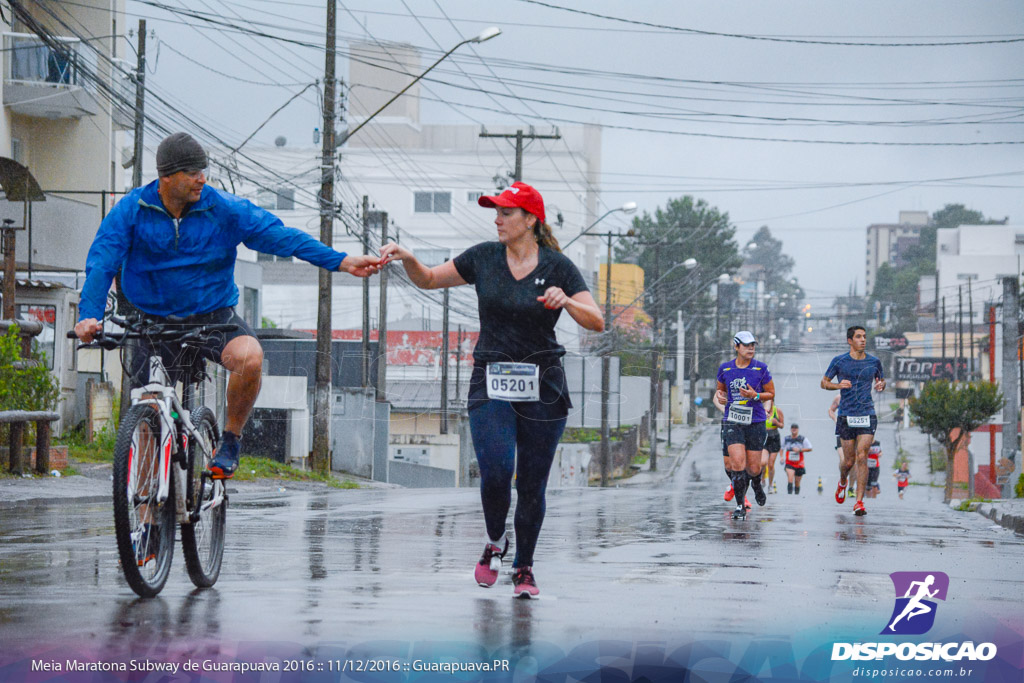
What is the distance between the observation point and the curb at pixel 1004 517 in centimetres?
1276

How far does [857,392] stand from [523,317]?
8.87m

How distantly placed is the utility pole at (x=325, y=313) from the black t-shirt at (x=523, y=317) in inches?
802

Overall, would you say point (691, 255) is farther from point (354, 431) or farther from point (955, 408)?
point (354, 431)

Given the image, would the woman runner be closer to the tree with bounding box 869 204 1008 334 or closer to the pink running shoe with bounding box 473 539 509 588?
the pink running shoe with bounding box 473 539 509 588

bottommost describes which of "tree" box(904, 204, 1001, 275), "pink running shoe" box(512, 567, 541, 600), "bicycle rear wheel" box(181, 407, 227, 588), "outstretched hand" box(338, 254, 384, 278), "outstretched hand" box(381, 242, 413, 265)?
"pink running shoe" box(512, 567, 541, 600)

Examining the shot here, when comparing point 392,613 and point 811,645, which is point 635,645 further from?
point 392,613

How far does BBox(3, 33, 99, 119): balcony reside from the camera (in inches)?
1140

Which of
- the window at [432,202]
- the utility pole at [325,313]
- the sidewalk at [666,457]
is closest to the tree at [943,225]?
the sidewalk at [666,457]

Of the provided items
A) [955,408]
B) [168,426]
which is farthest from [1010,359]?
[168,426]

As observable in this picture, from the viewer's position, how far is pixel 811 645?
4.73m

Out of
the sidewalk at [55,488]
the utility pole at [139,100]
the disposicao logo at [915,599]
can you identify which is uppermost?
the utility pole at [139,100]

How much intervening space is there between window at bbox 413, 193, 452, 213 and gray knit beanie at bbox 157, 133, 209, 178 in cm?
6539

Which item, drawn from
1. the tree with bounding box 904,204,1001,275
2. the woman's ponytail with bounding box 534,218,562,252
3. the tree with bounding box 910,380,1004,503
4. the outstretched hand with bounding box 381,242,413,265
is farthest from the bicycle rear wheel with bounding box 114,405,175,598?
the tree with bounding box 904,204,1001,275

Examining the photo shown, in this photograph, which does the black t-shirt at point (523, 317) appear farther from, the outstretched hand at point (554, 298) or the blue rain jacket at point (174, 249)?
the blue rain jacket at point (174, 249)
